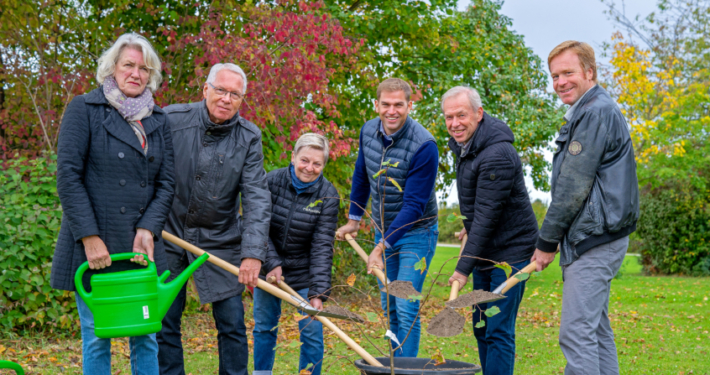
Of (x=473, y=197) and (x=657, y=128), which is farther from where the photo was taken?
(x=657, y=128)

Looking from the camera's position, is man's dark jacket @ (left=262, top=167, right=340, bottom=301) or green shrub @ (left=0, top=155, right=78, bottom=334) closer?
man's dark jacket @ (left=262, top=167, right=340, bottom=301)

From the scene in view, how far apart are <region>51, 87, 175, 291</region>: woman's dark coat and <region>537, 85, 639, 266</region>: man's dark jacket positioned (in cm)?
188

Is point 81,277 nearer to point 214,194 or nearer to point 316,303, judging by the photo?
point 214,194

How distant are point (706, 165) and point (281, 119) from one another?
484 inches

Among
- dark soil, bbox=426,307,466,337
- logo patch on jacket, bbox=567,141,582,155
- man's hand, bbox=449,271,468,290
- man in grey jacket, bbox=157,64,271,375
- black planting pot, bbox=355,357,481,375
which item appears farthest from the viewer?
man in grey jacket, bbox=157,64,271,375

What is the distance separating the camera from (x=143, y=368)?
9.53 feet

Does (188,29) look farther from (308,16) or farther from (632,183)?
(632,183)

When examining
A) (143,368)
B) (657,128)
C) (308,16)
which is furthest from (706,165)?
(143,368)

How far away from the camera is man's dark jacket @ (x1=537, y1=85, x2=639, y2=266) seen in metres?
2.75

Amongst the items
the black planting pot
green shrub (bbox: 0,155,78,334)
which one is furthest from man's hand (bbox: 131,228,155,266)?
green shrub (bbox: 0,155,78,334)

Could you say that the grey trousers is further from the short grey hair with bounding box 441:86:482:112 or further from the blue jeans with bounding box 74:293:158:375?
the blue jeans with bounding box 74:293:158:375

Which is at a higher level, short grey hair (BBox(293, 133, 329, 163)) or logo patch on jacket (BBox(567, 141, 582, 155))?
short grey hair (BBox(293, 133, 329, 163))

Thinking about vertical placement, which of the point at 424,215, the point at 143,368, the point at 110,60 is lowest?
the point at 143,368

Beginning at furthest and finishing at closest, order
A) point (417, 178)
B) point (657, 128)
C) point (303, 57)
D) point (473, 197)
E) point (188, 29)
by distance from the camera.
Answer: point (657, 128) < point (188, 29) < point (303, 57) < point (417, 178) < point (473, 197)
